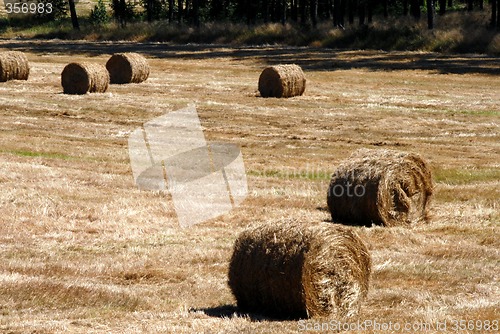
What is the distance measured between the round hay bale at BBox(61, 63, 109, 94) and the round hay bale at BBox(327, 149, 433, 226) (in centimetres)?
2096

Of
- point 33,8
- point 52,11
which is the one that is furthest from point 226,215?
point 33,8

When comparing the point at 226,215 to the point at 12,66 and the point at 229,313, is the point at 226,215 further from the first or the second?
the point at 12,66

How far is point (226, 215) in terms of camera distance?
17.7m

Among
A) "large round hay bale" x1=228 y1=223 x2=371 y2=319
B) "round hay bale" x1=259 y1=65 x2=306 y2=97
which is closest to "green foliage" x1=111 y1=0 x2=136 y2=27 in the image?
"round hay bale" x1=259 y1=65 x2=306 y2=97

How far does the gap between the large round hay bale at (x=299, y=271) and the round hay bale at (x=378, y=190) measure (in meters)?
5.19

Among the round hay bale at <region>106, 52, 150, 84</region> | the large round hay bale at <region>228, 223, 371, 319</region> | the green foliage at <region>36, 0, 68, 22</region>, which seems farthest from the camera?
the green foliage at <region>36, 0, 68, 22</region>

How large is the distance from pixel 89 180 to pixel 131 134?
8.57 meters

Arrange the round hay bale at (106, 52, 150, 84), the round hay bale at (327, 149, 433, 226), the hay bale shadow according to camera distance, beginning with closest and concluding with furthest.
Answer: the hay bale shadow
the round hay bale at (327, 149, 433, 226)
the round hay bale at (106, 52, 150, 84)

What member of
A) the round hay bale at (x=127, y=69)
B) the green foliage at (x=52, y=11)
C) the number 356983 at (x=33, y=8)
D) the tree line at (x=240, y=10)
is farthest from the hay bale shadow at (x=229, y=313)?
the green foliage at (x=52, y=11)

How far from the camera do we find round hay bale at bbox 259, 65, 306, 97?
36.3 metres

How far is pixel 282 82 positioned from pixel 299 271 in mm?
26181

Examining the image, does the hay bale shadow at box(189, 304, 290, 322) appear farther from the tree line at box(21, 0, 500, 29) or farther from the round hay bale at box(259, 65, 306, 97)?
the tree line at box(21, 0, 500, 29)

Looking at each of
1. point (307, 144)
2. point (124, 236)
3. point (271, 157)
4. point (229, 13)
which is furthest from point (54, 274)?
point (229, 13)

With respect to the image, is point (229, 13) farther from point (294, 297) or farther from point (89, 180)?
point (294, 297)
